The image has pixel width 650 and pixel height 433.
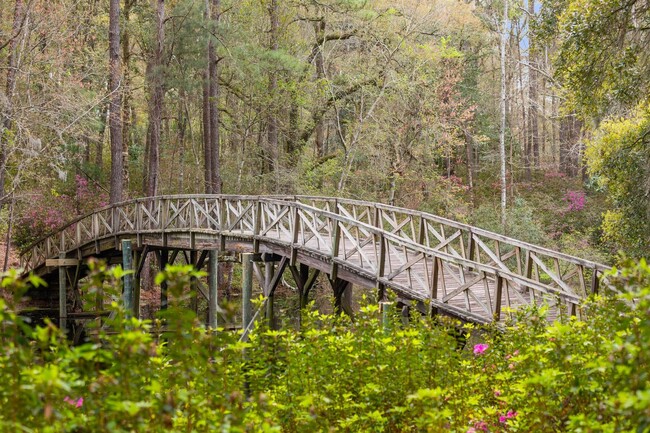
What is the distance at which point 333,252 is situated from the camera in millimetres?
10180

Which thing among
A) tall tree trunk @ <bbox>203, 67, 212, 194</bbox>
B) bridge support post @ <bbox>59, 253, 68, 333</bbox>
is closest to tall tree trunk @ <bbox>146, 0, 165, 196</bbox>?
tall tree trunk @ <bbox>203, 67, 212, 194</bbox>

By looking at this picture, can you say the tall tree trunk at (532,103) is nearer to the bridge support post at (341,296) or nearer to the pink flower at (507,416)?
the bridge support post at (341,296)

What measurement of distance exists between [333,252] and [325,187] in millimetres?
12353

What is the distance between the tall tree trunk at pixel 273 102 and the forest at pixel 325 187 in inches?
5.4

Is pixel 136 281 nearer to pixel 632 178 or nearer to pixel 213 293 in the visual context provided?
pixel 213 293

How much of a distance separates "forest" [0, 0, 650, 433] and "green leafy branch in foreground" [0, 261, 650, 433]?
0.02 m

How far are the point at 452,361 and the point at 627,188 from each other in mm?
9440

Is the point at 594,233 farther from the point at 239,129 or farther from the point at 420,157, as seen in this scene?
the point at 239,129

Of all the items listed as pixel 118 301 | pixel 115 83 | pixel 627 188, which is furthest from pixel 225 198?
pixel 118 301

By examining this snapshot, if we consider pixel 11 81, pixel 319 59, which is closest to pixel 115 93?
pixel 11 81

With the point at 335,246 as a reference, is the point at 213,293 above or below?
below

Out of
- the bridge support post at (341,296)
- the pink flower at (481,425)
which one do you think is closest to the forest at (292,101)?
the bridge support post at (341,296)

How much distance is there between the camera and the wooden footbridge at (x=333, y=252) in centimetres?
803

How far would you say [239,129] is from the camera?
2447 centimetres
